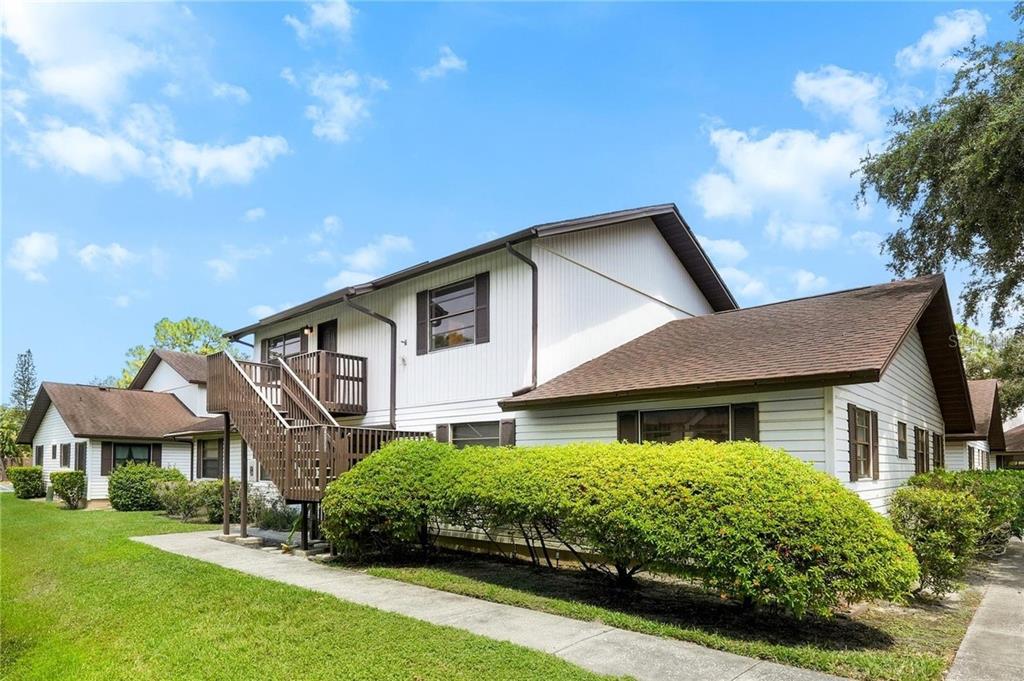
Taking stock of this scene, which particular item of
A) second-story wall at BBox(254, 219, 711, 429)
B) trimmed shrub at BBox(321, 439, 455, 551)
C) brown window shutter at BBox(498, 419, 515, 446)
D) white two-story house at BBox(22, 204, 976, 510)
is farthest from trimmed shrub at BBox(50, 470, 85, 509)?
brown window shutter at BBox(498, 419, 515, 446)

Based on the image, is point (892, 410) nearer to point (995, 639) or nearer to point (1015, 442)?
point (995, 639)

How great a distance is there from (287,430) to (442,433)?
3.00 metres

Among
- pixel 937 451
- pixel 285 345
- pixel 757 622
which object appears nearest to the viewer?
pixel 757 622

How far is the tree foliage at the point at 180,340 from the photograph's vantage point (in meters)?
51.4

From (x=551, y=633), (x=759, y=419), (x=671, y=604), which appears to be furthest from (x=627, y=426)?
(x=551, y=633)

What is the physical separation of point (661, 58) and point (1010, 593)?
10.5m

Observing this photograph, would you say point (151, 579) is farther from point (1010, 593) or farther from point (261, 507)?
point (1010, 593)

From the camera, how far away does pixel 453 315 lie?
13234 millimetres

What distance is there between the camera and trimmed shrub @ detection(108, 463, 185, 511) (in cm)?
2183

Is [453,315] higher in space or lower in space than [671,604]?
higher

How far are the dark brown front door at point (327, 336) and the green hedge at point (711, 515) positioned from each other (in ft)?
27.1

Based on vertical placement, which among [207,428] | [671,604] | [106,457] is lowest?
[106,457]

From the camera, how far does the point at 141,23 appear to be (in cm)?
1023

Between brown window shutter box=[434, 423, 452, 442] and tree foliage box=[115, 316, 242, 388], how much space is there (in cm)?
4272
